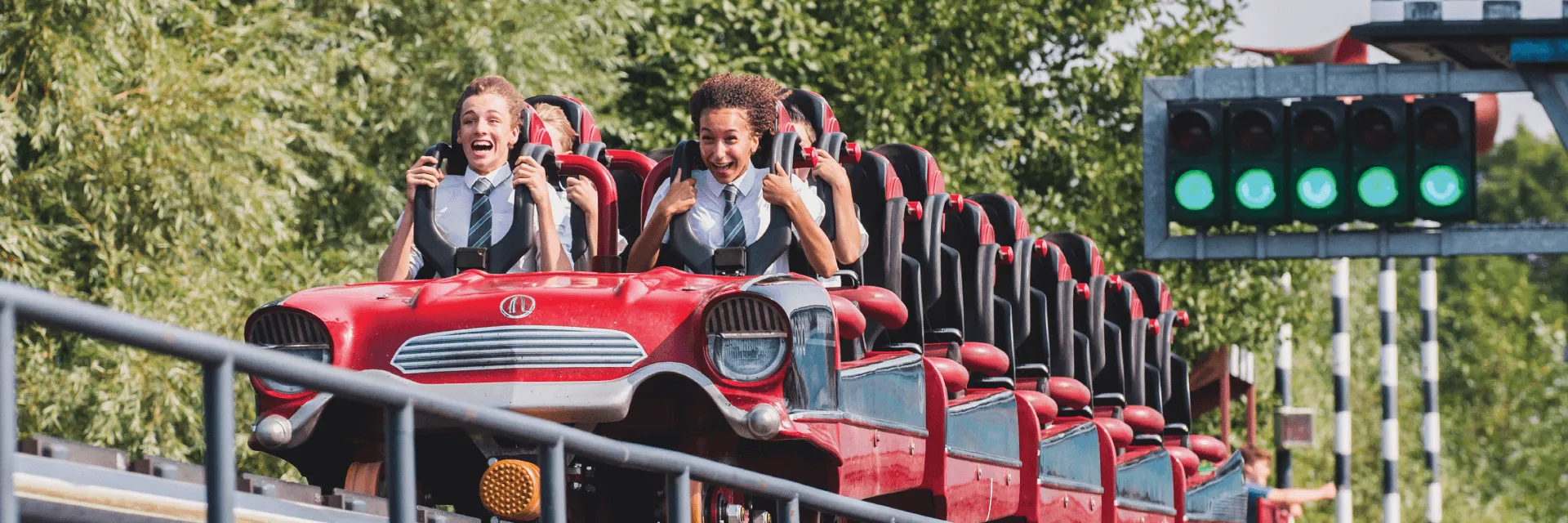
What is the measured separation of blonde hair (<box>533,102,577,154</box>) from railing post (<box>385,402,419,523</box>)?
13.1ft

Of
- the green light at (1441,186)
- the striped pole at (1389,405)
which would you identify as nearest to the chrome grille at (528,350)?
the green light at (1441,186)

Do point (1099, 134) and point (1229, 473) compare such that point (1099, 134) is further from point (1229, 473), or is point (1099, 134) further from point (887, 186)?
point (887, 186)

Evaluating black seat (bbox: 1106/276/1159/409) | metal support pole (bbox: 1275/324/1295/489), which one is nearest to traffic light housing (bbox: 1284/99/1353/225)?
black seat (bbox: 1106/276/1159/409)

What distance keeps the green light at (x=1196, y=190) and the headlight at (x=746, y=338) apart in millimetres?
4336

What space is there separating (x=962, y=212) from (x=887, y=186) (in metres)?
0.78

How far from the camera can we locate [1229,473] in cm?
Answer: 1245

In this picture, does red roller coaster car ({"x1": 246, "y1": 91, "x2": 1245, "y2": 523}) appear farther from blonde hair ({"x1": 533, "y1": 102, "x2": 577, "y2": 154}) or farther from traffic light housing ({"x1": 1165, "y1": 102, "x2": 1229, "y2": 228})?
traffic light housing ({"x1": 1165, "y1": 102, "x2": 1229, "y2": 228})

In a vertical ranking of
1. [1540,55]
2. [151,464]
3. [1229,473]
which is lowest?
[1229,473]

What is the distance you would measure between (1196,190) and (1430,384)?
559 inches

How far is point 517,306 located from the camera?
19.0ft

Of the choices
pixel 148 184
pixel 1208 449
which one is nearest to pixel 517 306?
pixel 1208 449

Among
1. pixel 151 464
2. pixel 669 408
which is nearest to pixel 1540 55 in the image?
pixel 669 408

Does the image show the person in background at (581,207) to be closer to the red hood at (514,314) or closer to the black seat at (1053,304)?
the red hood at (514,314)

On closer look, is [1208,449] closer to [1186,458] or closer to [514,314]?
[1186,458]
